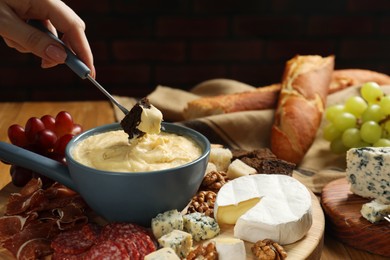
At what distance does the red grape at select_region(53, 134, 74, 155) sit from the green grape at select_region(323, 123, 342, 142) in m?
0.94

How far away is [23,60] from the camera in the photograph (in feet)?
9.91

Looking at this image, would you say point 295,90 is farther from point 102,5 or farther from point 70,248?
point 102,5

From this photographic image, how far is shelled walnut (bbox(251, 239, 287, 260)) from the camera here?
1.02 m

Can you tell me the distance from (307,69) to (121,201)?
1232mm

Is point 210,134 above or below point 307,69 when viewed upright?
below

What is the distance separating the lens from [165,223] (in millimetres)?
1105

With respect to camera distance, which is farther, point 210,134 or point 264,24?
point 264,24

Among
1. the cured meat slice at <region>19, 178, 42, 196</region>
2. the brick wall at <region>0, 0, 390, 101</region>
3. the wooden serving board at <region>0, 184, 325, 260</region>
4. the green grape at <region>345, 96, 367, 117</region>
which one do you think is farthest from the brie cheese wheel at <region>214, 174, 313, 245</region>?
the brick wall at <region>0, 0, 390, 101</region>

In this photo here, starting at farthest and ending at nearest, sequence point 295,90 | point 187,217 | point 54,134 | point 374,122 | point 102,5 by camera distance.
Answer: point 102,5, point 295,90, point 374,122, point 54,134, point 187,217

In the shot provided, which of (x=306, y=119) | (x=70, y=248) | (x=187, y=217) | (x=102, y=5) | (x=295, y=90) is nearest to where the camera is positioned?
(x=70, y=248)

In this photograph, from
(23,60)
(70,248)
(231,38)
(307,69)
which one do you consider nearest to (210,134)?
(307,69)

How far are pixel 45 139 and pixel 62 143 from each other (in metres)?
0.06

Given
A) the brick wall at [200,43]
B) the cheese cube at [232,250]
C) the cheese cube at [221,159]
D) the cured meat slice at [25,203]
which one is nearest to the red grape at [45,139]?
the cured meat slice at [25,203]

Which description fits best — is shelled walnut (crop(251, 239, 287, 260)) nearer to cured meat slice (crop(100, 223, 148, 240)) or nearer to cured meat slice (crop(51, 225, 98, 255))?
cured meat slice (crop(100, 223, 148, 240))
